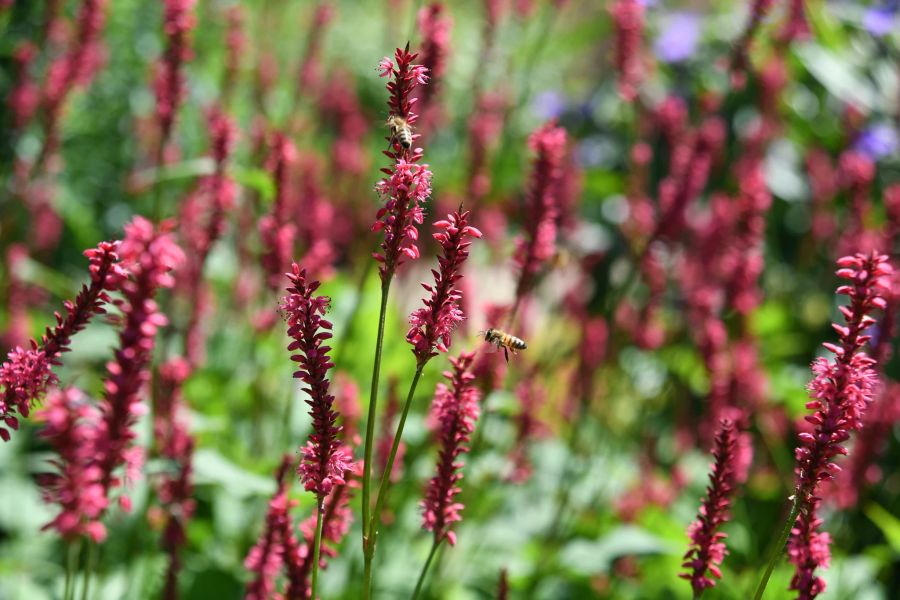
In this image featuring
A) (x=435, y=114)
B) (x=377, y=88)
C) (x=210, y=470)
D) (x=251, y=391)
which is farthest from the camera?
(x=377, y=88)

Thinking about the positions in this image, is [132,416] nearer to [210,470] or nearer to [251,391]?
[210,470]

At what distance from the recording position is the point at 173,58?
2.82 meters

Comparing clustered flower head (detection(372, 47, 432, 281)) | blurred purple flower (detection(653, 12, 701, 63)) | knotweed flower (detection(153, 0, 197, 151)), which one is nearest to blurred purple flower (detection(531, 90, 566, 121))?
blurred purple flower (detection(653, 12, 701, 63))

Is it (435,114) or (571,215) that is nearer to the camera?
(571,215)

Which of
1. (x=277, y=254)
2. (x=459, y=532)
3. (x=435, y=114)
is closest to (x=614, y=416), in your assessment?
(x=459, y=532)

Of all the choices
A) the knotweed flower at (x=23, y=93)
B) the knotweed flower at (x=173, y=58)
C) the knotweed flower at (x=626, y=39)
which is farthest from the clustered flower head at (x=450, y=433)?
the knotweed flower at (x=23, y=93)

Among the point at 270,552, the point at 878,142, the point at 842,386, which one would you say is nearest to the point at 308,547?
the point at 270,552

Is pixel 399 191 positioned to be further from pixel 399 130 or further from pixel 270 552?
pixel 270 552

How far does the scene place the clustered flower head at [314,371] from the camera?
1.49m

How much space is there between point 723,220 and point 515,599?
6.34ft

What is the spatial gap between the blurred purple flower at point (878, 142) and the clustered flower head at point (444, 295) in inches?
169

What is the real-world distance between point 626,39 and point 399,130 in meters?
2.14

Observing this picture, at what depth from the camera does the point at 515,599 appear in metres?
3.38

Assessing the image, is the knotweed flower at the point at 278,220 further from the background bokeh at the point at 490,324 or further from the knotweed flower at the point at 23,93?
the knotweed flower at the point at 23,93
